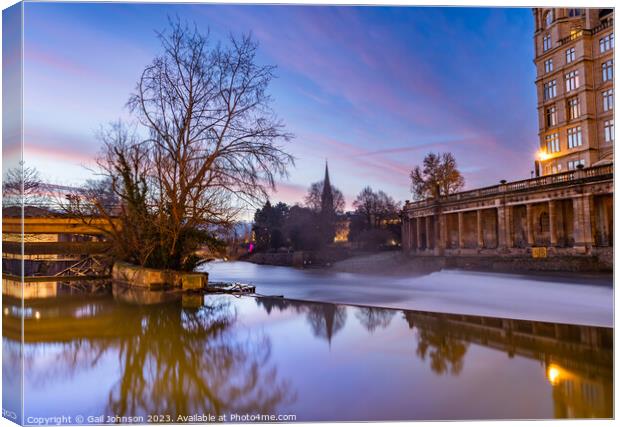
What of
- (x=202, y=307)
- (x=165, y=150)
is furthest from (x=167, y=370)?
(x=165, y=150)

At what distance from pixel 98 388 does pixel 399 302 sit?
669 centimetres

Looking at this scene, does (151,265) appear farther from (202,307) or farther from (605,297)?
(605,297)

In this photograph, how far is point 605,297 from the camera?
6.27 m

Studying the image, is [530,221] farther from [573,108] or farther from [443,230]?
[443,230]

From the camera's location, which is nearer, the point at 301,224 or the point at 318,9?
the point at 318,9

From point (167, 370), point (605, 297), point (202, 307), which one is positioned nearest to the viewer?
point (167, 370)

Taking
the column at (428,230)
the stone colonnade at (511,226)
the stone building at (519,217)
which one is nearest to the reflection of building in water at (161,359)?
the stone building at (519,217)

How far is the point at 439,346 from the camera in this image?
470cm

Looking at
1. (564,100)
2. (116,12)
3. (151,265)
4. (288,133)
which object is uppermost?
(564,100)

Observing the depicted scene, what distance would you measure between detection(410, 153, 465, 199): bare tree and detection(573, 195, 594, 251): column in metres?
3.96

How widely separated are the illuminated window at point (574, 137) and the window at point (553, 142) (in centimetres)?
73

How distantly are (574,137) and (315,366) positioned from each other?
17947 mm

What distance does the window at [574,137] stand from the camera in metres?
16.7

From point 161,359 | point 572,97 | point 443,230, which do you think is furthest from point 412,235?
point 161,359
